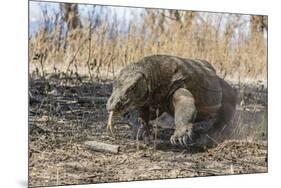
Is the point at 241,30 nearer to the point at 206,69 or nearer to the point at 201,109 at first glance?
the point at 206,69

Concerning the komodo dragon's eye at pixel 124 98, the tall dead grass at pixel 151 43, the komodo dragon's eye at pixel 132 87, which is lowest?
the komodo dragon's eye at pixel 124 98

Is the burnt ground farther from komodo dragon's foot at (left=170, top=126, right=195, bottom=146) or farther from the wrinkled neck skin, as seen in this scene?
the wrinkled neck skin

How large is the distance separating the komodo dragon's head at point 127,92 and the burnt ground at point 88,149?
0.20ft

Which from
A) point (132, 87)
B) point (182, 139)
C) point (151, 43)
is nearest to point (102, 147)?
point (132, 87)

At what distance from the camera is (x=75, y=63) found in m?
3.60

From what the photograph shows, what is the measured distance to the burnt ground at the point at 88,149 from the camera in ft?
11.4

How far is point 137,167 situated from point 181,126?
45 centimetres

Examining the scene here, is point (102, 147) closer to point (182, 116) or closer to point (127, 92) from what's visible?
point (127, 92)

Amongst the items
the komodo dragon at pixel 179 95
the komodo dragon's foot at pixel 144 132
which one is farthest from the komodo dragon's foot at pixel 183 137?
the komodo dragon's foot at pixel 144 132

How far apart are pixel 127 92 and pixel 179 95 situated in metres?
0.40

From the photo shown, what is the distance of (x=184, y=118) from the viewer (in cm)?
383

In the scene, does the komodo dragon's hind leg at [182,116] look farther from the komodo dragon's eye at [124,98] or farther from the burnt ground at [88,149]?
the komodo dragon's eye at [124,98]
